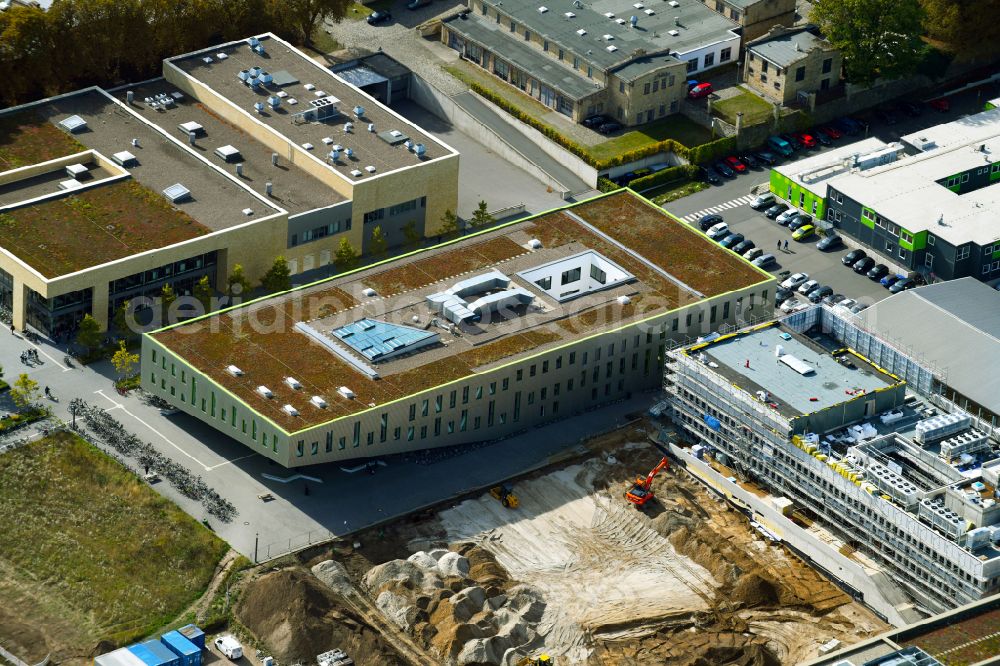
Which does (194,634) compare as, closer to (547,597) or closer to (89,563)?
(89,563)

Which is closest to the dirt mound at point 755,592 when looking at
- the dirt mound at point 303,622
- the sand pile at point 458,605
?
the sand pile at point 458,605

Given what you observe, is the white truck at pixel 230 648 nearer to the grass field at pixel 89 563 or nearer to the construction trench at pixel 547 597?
the construction trench at pixel 547 597

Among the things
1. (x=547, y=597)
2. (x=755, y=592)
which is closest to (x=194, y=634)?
(x=547, y=597)

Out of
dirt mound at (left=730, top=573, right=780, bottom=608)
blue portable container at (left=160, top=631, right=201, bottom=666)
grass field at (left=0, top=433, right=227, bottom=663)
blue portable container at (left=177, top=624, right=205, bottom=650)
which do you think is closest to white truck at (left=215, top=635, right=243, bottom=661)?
blue portable container at (left=177, top=624, right=205, bottom=650)

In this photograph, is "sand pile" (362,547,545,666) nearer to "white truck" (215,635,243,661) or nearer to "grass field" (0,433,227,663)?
"white truck" (215,635,243,661)

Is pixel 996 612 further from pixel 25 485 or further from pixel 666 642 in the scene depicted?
pixel 25 485

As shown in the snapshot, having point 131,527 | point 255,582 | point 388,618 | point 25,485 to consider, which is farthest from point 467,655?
point 25,485

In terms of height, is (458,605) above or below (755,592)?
below
